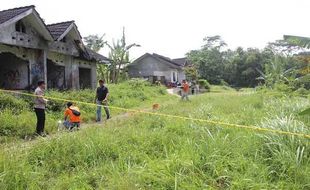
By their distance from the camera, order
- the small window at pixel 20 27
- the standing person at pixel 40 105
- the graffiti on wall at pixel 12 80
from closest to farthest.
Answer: the standing person at pixel 40 105 < the small window at pixel 20 27 < the graffiti on wall at pixel 12 80

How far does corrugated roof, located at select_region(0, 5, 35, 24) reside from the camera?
12349 millimetres

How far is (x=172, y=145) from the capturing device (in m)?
6.30

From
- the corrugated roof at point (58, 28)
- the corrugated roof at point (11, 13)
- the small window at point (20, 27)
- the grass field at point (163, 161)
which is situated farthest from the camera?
the corrugated roof at point (58, 28)

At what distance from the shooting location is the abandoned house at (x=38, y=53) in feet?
42.6

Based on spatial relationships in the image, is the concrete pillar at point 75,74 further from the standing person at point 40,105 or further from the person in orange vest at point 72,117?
the person in orange vest at point 72,117

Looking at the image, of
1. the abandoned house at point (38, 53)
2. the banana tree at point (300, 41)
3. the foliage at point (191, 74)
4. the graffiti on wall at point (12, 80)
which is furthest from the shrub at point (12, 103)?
the foliage at point (191, 74)

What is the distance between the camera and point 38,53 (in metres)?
14.7

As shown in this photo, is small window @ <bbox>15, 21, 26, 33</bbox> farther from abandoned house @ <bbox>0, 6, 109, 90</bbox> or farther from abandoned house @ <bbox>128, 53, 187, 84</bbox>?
abandoned house @ <bbox>128, 53, 187, 84</bbox>

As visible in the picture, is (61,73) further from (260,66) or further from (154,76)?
(260,66)

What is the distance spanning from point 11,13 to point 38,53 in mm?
2203

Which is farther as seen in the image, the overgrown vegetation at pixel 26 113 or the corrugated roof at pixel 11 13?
the corrugated roof at pixel 11 13

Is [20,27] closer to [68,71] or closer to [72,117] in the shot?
[68,71]

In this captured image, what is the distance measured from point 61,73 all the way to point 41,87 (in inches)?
340

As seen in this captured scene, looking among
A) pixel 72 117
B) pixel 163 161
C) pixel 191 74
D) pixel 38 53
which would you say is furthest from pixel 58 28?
pixel 191 74
